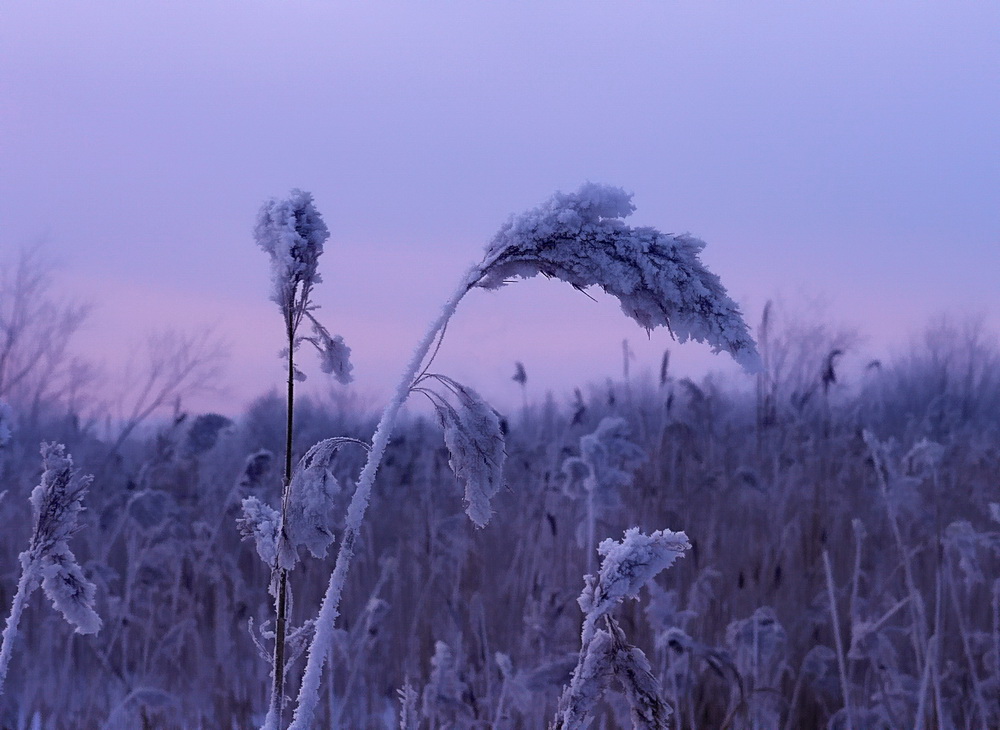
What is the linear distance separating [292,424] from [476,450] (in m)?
0.22

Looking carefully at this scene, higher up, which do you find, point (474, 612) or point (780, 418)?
point (780, 418)

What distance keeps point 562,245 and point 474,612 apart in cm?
351

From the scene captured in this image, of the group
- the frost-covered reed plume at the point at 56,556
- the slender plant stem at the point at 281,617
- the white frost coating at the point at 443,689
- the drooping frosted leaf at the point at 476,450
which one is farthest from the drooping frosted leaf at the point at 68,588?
the white frost coating at the point at 443,689

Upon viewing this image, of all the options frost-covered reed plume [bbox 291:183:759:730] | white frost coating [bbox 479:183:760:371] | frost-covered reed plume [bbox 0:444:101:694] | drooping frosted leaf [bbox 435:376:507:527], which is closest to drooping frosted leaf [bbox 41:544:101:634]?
frost-covered reed plume [bbox 0:444:101:694]

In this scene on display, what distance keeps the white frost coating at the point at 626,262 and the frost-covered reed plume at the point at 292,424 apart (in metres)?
0.24

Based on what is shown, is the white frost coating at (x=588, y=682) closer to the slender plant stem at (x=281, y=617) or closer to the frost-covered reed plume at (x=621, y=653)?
the frost-covered reed plume at (x=621, y=653)

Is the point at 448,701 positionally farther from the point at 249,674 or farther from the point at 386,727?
the point at 249,674

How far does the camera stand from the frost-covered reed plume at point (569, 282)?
3.44ft

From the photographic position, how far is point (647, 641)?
393cm

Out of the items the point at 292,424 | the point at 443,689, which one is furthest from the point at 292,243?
the point at 443,689

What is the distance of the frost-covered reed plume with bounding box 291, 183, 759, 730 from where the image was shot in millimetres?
1049

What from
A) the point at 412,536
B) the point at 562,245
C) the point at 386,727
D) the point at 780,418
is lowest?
the point at 386,727

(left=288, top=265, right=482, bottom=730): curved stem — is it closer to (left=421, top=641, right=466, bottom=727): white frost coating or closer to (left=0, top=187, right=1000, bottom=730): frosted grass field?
(left=0, top=187, right=1000, bottom=730): frosted grass field

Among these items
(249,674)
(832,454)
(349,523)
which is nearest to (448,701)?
(249,674)
